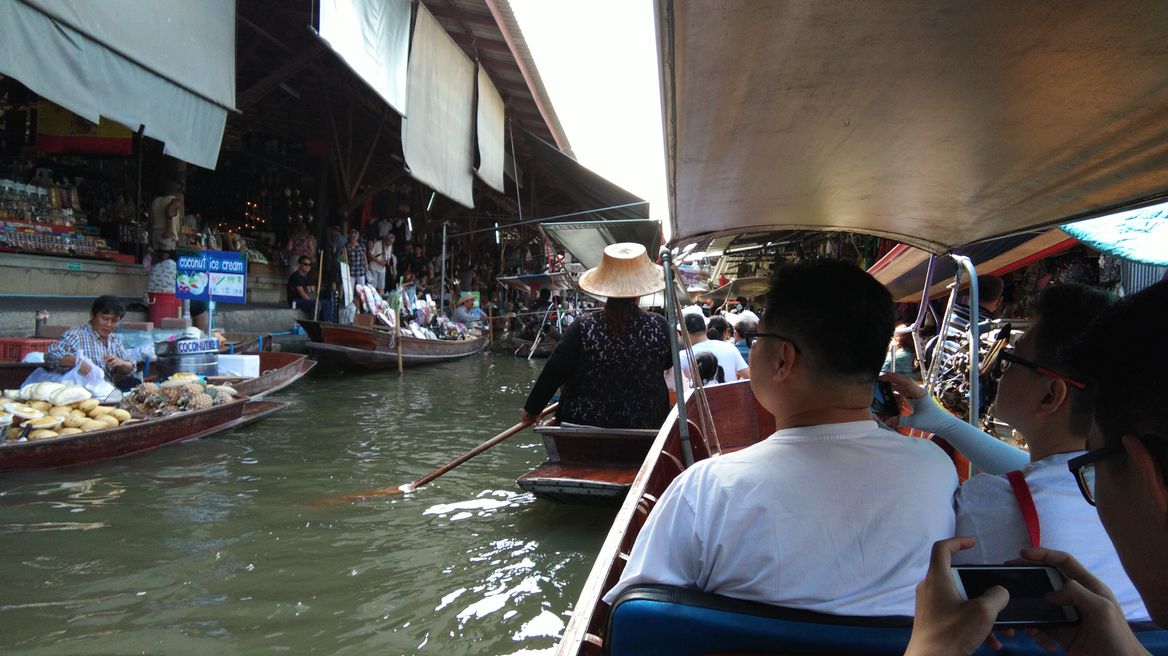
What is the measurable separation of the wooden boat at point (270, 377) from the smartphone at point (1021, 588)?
294 inches

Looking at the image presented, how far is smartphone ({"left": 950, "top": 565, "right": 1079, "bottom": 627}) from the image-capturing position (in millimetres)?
795

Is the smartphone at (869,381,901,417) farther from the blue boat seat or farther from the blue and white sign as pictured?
the blue and white sign

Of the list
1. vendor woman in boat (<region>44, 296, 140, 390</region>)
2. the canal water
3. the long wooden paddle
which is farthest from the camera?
vendor woman in boat (<region>44, 296, 140, 390</region>)

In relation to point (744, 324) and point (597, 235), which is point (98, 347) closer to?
point (597, 235)

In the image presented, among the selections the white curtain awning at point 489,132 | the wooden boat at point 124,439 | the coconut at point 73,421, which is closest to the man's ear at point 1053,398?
the wooden boat at point 124,439

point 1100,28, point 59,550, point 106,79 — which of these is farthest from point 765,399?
point 106,79

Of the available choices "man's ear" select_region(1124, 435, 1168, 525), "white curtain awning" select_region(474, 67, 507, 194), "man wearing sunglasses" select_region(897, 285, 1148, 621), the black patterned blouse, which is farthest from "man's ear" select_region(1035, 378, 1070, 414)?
"white curtain awning" select_region(474, 67, 507, 194)

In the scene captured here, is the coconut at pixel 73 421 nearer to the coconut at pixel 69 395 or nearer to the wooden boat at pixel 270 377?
the coconut at pixel 69 395

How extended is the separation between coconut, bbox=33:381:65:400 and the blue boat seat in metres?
5.66

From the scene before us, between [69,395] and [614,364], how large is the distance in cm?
412

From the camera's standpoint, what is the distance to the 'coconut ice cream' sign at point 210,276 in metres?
7.77

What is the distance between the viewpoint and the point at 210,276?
780 centimetres

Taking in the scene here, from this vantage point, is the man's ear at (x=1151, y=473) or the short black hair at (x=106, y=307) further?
the short black hair at (x=106, y=307)

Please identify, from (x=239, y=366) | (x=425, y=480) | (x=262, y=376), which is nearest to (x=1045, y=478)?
(x=425, y=480)
